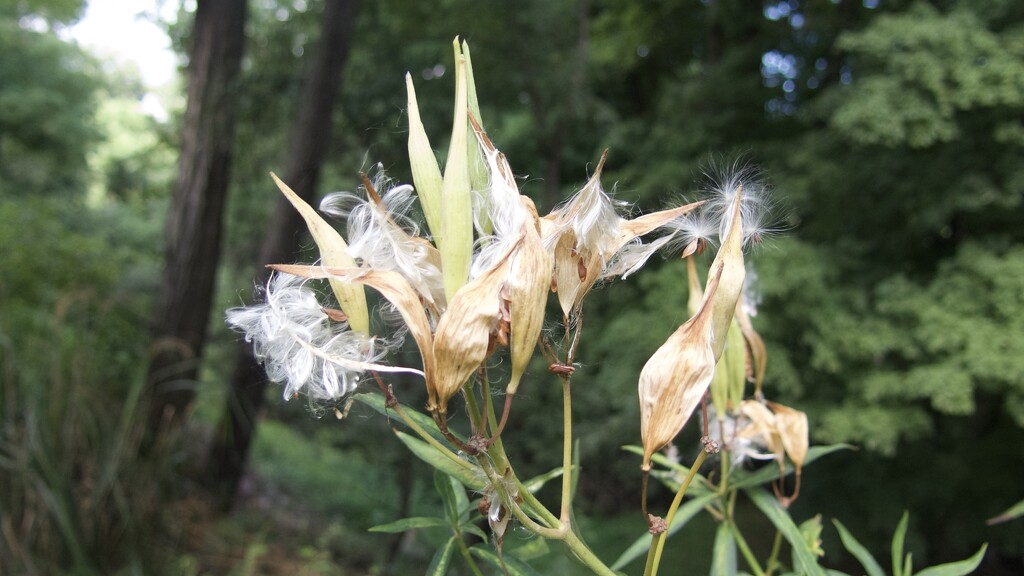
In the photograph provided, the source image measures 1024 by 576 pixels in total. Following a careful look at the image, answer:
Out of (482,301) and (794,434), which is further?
(794,434)

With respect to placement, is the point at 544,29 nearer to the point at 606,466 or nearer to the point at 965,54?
the point at 965,54

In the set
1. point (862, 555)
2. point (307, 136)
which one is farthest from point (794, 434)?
point (307, 136)

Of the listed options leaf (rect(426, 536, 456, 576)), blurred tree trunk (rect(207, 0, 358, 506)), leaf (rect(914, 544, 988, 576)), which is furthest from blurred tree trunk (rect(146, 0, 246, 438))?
leaf (rect(914, 544, 988, 576))

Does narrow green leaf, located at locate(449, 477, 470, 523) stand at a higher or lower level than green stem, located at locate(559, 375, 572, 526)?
lower

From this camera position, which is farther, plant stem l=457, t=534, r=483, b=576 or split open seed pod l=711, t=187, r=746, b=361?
plant stem l=457, t=534, r=483, b=576

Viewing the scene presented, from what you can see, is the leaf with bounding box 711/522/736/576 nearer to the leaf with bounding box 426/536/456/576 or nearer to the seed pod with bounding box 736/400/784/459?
the seed pod with bounding box 736/400/784/459

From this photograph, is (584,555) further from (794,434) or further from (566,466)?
(794,434)

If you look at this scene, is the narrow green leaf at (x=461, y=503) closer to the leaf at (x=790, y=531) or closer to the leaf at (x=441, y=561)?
the leaf at (x=441, y=561)
